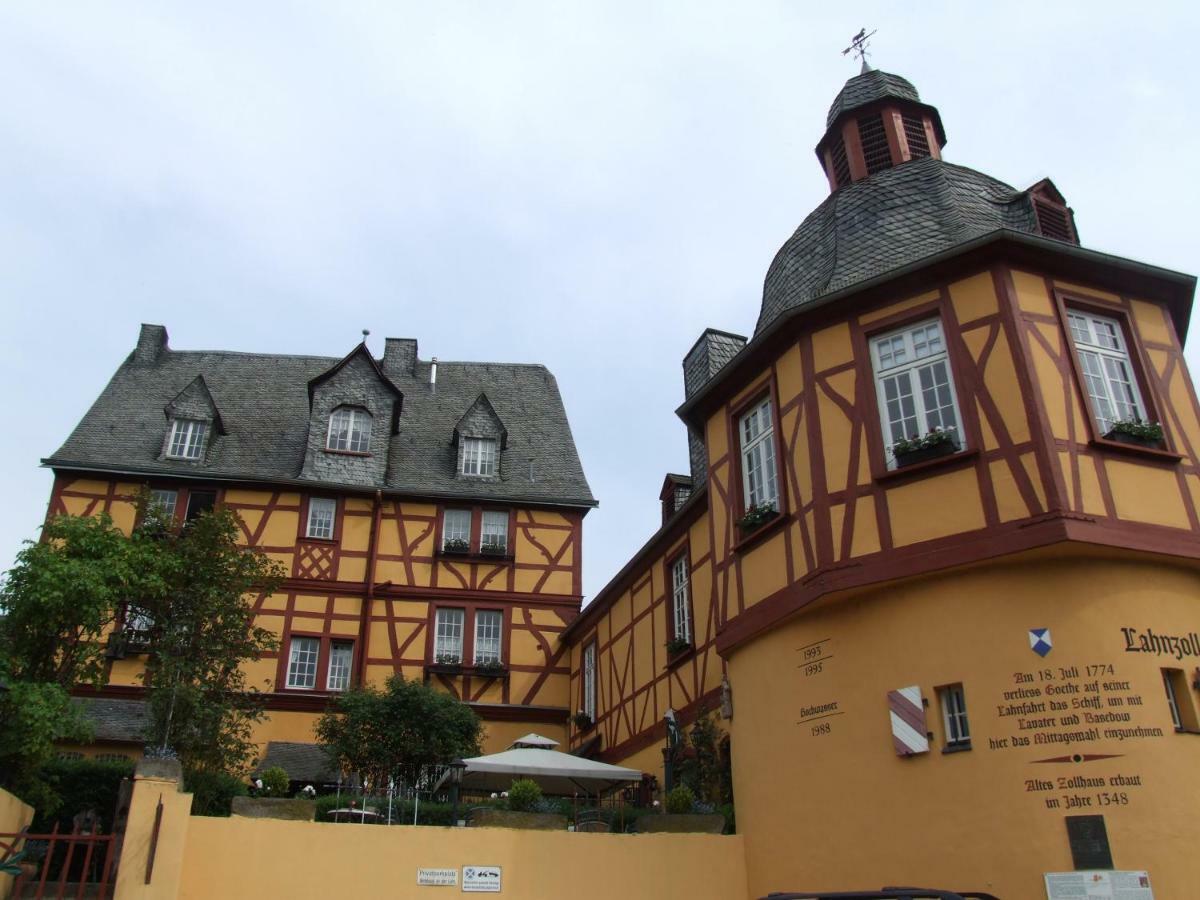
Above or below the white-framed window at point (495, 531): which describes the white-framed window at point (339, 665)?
below

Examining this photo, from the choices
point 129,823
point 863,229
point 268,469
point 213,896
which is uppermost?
point 268,469

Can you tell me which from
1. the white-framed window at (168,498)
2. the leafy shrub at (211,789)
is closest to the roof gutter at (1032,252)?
the leafy shrub at (211,789)

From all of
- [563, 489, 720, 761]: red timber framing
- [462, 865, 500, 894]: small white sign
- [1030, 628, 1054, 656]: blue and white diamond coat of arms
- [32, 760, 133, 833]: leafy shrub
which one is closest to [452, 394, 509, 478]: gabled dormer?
[563, 489, 720, 761]: red timber framing

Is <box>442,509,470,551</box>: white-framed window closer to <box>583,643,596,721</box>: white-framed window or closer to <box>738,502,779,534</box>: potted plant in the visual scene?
<box>583,643,596,721</box>: white-framed window

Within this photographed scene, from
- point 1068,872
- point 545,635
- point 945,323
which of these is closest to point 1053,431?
point 945,323

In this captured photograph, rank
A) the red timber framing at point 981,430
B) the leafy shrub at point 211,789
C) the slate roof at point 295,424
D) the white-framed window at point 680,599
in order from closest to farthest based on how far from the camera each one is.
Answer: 1. the red timber framing at point 981,430
2. the leafy shrub at point 211,789
3. the white-framed window at point 680,599
4. the slate roof at point 295,424

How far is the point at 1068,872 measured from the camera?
886cm

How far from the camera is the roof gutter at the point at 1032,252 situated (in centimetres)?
1105

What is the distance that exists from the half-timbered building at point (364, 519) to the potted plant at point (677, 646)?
745 cm

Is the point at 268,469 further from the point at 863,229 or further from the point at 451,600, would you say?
the point at 863,229

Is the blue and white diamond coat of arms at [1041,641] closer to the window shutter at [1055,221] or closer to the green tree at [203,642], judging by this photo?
the window shutter at [1055,221]

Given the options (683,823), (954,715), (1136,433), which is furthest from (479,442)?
(1136,433)

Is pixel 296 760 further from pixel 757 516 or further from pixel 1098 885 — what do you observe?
pixel 1098 885

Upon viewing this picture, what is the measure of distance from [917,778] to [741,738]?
2.86m
